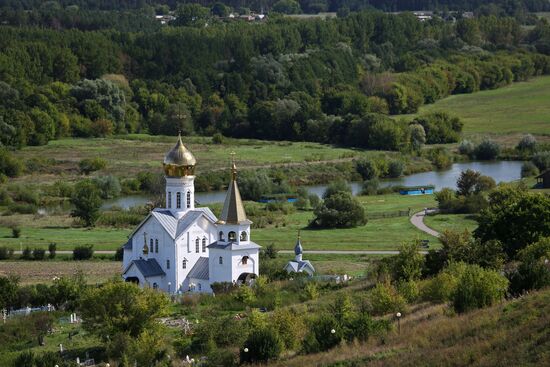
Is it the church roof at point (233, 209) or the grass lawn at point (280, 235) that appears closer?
the church roof at point (233, 209)

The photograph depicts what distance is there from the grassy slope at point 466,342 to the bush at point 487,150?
4785 centimetres

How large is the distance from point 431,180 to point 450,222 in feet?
56.3

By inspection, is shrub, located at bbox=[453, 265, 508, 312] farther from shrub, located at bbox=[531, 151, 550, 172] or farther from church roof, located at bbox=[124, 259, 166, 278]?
shrub, located at bbox=[531, 151, 550, 172]

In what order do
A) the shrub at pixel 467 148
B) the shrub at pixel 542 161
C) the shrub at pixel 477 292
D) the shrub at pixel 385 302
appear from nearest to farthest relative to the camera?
the shrub at pixel 477 292 < the shrub at pixel 385 302 < the shrub at pixel 542 161 < the shrub at pixel 467 148

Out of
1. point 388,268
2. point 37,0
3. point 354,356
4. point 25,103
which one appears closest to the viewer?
point 354,356

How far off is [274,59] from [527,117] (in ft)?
62.8

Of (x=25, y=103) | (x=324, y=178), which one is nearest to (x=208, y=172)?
(x=324, y=178)

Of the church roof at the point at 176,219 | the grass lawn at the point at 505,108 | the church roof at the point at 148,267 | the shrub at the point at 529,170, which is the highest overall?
the church roof at the point at 176,219

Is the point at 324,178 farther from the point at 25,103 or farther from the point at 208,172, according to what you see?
the point at 25,103

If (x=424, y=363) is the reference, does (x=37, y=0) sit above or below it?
below

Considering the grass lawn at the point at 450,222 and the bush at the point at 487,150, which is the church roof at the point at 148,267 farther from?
the bush at the point at 487,150

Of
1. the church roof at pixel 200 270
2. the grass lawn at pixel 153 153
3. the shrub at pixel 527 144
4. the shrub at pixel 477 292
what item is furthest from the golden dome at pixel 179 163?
the shrub at pixel 527 144

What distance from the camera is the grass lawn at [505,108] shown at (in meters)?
88.4

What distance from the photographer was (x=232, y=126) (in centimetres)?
8912
